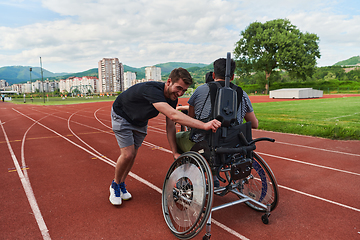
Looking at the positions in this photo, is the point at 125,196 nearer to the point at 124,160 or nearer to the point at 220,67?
the point at 124,160

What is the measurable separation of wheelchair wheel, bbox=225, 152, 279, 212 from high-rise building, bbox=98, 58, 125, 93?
404ft

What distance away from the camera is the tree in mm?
43450

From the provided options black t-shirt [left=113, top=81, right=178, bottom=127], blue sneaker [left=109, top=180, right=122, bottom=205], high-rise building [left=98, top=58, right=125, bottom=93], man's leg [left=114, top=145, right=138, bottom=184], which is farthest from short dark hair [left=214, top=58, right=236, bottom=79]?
high-rise building [left=98, top=58, right=125, bottom=93]

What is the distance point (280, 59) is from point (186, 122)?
156ft

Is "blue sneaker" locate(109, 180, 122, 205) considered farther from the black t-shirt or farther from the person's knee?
the black t-shirt

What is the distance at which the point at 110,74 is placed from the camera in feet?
414

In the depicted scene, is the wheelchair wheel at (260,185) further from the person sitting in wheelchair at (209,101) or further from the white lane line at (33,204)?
the white lane line at (33,204)

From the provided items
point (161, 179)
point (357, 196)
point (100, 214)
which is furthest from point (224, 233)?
point (357, 196)

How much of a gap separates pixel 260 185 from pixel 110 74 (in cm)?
13244

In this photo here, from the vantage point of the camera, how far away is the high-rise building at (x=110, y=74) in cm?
12101

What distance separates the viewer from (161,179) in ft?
13.0

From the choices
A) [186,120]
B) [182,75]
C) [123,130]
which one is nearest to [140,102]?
[123,130]

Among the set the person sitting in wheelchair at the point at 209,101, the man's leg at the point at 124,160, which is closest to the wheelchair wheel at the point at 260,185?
the person sitting in wheelchair at the point at 209,101

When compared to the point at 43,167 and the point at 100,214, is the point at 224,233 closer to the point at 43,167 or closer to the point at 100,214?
the point at 100,214
